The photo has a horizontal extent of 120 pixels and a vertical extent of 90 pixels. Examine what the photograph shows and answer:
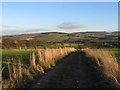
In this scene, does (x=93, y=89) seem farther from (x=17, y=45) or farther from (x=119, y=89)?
(x=17, y=45)

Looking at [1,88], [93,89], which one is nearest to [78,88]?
[93,89]

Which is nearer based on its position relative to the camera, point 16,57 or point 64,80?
point 64,80

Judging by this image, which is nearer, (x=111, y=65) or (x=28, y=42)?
(x=111, y=65)

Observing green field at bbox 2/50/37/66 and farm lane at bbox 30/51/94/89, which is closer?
farm lane at bbox 30/51/94/89

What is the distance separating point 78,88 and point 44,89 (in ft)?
4.98

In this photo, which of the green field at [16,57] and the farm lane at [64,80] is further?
the green field at [16,57]

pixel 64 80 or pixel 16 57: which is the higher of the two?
pixel 64 80

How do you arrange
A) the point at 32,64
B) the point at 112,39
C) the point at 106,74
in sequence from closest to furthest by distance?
the point at 106,74, the point at 32,64, the point at 112,39

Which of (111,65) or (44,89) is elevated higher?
(111,65)

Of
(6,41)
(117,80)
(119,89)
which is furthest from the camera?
(6,41)

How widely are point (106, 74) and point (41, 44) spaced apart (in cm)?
8424

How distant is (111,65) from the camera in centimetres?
767

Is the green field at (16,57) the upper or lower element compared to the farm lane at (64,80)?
lower

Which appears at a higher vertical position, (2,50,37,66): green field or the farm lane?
the farm lane
